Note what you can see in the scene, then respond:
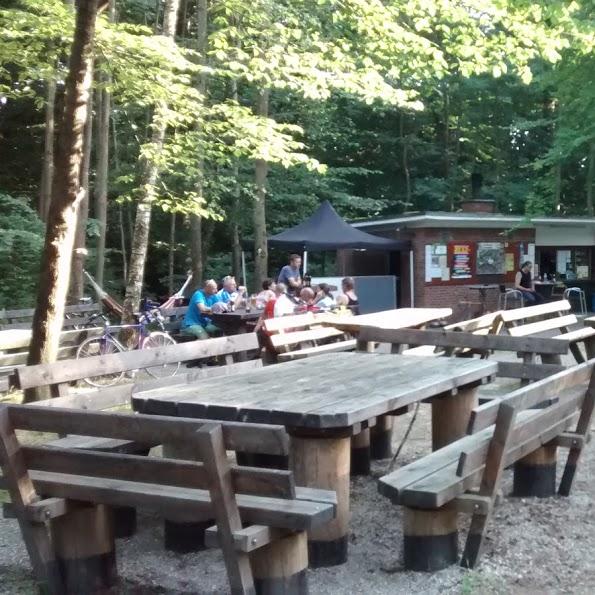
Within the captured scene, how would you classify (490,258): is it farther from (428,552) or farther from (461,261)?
(428,552)

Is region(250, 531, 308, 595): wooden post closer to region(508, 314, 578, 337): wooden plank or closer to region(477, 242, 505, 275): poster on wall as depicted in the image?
region(508, 314, 578, 337): wooden plank

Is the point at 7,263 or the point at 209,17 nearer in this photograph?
the point at 7,263

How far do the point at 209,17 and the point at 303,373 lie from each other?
16.7 m

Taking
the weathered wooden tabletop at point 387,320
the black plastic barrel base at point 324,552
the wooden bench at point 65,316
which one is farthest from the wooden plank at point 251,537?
the wooden bench at point 65,316

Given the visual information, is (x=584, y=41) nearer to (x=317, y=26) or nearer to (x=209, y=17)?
(x=317, y=26)

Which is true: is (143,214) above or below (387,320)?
above

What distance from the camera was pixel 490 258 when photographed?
73.3 ft

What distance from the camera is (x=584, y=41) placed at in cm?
1059

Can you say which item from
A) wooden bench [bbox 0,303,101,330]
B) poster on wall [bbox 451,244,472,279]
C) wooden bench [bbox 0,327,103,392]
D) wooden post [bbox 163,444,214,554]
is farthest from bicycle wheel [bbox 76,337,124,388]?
poster on wall [bbox 451,244,472,279]

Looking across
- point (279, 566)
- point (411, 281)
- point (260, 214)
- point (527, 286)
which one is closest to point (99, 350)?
point (279, 566)

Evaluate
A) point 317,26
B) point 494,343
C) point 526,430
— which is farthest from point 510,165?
point 526,430

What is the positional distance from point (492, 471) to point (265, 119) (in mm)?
8455

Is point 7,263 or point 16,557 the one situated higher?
point 7,263

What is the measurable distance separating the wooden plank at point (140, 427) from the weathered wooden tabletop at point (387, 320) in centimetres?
446
